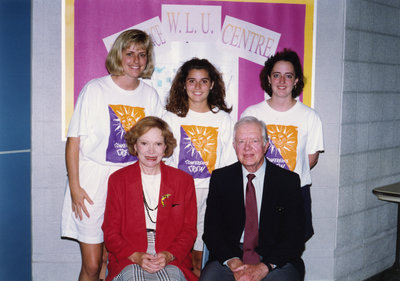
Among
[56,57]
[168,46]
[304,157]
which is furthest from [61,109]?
[304,157]

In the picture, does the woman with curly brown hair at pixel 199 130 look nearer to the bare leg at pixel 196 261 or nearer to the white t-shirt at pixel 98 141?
the bare leg at pixel 196 261

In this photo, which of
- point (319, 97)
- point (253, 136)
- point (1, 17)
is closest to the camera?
point (253, 136)

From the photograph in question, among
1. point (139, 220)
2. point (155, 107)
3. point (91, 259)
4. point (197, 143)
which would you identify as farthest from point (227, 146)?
point (91, 259)

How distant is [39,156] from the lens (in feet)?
10.2

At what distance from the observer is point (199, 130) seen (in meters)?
2.68

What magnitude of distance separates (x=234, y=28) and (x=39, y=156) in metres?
1.73

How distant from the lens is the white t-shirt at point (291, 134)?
2.77m

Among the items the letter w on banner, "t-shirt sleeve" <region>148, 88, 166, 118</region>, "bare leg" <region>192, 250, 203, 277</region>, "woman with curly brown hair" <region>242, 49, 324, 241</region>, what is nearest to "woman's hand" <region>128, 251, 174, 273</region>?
"bare leg" <region>192, 250, 203, 277</region>

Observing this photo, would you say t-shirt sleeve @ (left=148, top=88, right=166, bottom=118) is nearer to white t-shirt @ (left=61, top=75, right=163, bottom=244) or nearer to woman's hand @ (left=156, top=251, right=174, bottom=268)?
white t-shirt @ (left=61, top=75, right=163, bottom=244)

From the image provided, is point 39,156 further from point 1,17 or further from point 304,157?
point 304,157

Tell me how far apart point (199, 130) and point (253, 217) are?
2.31ft

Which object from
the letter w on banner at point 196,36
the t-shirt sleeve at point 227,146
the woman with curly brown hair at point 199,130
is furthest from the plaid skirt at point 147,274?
the letter w on banner at point 196,36

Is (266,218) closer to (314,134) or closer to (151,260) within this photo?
(151,260)

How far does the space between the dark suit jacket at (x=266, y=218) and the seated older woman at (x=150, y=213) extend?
15 centimetres
